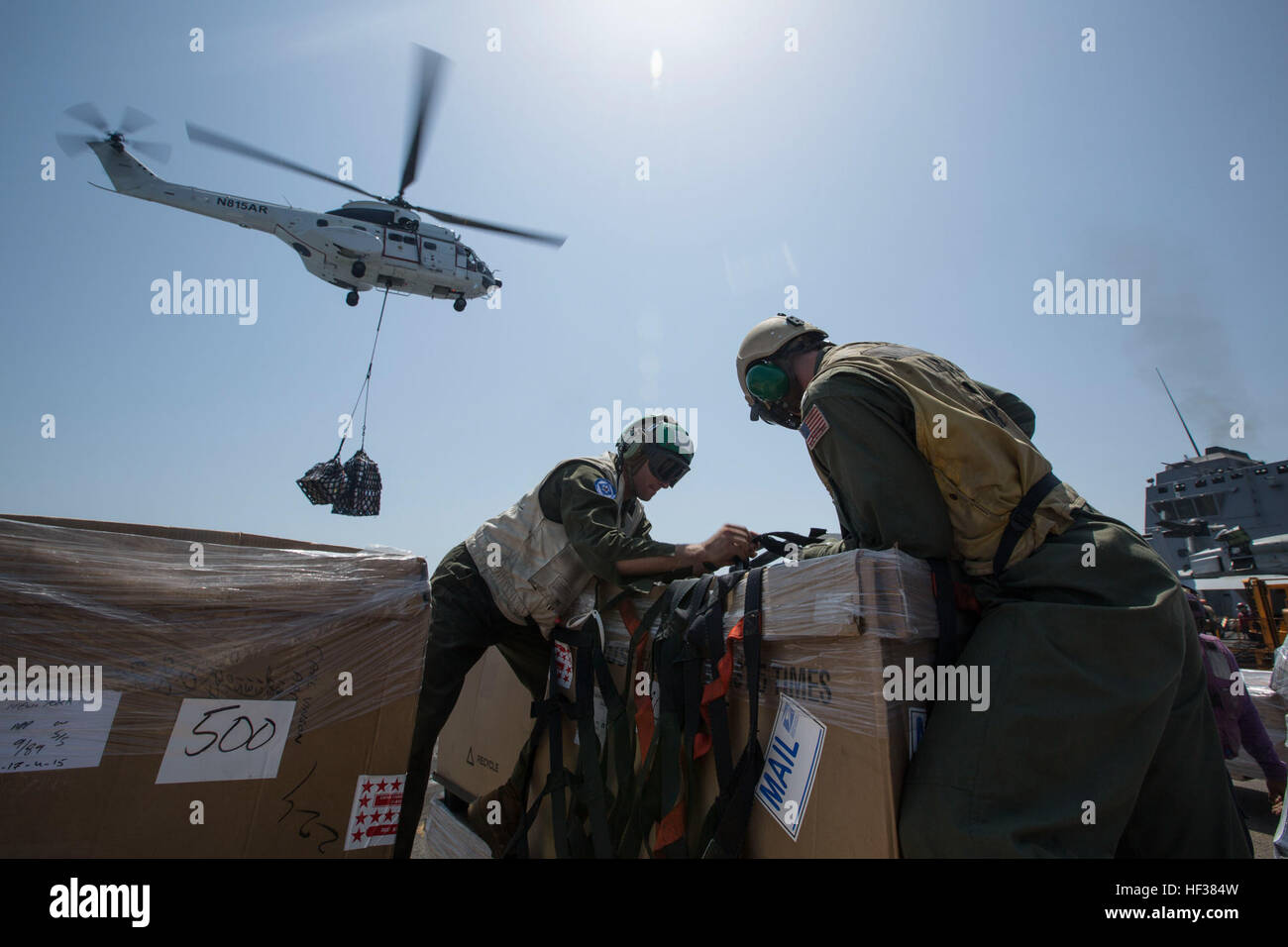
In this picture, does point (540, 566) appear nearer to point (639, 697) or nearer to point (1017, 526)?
point (639, 697)

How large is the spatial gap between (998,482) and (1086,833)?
2.52 feet

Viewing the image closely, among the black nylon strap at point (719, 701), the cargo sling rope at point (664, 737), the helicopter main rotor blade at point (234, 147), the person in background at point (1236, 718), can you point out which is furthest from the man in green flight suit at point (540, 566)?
the helicopter main rotor blade at point (234, 147)

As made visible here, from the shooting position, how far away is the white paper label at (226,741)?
1.45 metres

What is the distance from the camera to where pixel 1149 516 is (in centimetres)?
1995

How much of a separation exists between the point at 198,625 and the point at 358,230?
1685 centimetres

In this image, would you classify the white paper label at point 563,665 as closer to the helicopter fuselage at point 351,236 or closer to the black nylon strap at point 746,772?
the black nylon strap at point 746,772

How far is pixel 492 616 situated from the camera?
2961 millimetres

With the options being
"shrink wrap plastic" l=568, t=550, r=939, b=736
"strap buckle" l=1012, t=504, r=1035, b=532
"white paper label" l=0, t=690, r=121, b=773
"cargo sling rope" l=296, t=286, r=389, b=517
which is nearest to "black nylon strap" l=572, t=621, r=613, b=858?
"shrink wrap plastic" l=568, t=550, r=939, b=736

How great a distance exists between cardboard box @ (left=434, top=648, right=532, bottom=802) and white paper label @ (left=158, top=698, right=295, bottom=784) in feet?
4.63

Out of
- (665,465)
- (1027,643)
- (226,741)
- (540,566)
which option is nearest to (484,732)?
(540,566)

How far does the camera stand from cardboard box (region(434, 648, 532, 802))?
3.06m

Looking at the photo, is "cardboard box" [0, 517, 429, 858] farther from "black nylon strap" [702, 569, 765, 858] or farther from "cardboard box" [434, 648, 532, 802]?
"cardboard box" [434, 648, 532, 802]

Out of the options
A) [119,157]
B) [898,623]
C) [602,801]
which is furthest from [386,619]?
[119,157]
